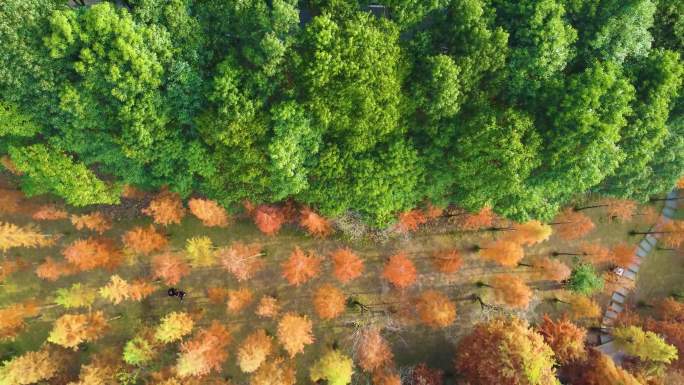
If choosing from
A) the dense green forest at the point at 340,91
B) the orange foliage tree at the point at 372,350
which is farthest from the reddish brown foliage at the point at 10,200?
the orange foliage tree at the point at 372,350

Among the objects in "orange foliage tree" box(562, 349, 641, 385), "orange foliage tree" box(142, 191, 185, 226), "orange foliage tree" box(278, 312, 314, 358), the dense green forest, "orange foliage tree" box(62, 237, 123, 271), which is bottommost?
"orange foliage tree" box(562, 349, 641, 385)

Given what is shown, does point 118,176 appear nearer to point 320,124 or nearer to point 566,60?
point 320,124

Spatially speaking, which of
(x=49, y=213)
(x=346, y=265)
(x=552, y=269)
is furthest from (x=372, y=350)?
(x=49, y=213)

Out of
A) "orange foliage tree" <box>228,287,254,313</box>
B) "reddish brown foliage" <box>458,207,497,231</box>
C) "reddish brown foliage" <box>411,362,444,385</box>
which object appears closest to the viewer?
"reddish brown foliage" <box>411,362,444,385</box>

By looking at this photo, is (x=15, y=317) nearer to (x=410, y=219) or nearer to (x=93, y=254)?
(x=93, y=254)

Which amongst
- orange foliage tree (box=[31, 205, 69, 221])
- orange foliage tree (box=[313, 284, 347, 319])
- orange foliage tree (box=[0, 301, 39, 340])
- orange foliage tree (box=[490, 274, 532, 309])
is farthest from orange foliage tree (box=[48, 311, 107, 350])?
orange foliage tree (box=[490, 274, 532, 309])

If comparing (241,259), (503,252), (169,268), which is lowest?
(169,268)

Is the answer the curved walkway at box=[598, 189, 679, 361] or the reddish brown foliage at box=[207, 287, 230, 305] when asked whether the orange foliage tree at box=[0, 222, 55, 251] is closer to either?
the reddish brown foliage at box=[207, 287, 230, 305]

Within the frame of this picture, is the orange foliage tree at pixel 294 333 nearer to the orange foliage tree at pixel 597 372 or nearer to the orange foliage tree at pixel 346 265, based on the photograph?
the orange foliage tree at pixel 346 265
